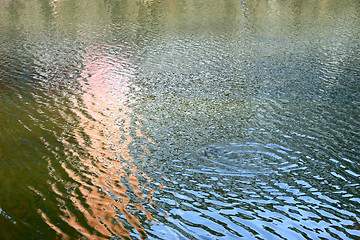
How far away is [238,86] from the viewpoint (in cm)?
2077

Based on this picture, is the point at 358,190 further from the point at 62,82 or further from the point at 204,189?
the point at 62,82

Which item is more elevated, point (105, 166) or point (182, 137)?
point (182, 137)

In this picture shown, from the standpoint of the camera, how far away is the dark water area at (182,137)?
9914 mm

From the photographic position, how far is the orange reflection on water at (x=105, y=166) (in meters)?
9.83

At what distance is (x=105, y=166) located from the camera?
12.6 meters

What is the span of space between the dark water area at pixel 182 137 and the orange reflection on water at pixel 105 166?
52 mm

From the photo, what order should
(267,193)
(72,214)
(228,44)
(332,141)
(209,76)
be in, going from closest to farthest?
(72,214), (267,193), (332,141), (209,76), (228,44)

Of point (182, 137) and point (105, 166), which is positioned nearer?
point (105, 166)

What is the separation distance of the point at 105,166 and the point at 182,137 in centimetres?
340

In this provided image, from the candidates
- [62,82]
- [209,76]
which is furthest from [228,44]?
[62,82]

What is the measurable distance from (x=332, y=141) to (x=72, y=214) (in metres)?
9.73

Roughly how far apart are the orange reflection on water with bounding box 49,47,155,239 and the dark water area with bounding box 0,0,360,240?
0.05 m

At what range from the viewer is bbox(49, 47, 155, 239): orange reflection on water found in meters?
9.83

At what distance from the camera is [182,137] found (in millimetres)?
14586
